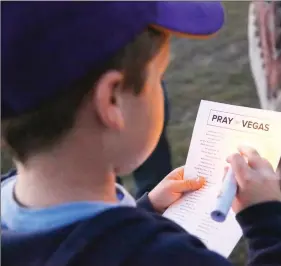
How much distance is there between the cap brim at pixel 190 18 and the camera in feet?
2.06

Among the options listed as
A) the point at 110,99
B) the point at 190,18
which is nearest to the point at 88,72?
the point at 110,99

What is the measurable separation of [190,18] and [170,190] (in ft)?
0.96

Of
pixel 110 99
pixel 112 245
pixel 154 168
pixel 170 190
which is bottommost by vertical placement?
pixel 154 168

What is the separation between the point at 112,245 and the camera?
0.60m

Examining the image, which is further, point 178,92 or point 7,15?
point 178,92

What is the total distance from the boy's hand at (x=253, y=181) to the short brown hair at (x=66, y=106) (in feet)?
0.69

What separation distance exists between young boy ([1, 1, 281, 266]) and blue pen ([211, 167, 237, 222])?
0.10 meters

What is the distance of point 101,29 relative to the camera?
0.58m

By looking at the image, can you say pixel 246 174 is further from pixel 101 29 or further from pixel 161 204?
pixel 101 29

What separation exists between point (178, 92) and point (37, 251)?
169 cm

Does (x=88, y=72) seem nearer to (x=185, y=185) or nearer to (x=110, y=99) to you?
(x=110, y=99)

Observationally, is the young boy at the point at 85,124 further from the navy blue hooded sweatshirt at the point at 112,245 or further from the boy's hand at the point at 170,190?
the boy's hand at the point at 170,190

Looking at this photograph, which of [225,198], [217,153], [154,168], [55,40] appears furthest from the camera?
[154,168]

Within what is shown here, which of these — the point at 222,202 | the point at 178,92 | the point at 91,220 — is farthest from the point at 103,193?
the point at 178,92
